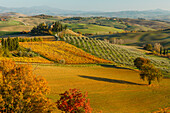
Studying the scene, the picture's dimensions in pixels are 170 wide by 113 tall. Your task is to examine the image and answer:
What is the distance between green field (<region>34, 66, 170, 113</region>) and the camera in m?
32.2

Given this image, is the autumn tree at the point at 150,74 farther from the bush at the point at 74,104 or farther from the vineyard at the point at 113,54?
the bush at the point at 74,104

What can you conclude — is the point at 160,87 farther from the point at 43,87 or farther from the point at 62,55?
the point at 62,55

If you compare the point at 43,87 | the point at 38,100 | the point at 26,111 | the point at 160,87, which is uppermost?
the point at 43,87

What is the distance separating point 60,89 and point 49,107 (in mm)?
16822

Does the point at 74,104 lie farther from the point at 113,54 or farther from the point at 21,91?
the point at 113,54

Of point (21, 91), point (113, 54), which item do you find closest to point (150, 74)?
point (21, 91)

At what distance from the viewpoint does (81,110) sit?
67.7ft

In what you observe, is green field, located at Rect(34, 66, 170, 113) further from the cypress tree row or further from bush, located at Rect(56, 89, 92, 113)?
the cypress tree row

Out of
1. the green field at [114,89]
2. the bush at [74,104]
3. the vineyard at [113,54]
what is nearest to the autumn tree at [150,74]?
the green field at [114,89]

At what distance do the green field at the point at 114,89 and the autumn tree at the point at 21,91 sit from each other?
38.4ft

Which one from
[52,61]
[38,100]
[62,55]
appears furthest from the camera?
[62,55]

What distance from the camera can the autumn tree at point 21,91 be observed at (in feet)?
62.9

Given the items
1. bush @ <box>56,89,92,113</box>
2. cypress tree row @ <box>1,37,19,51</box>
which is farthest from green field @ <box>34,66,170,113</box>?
cypress tree row @ <box>1,37,19,51</box>

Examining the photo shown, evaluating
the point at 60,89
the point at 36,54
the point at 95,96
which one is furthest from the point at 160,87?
the point at 36,54
